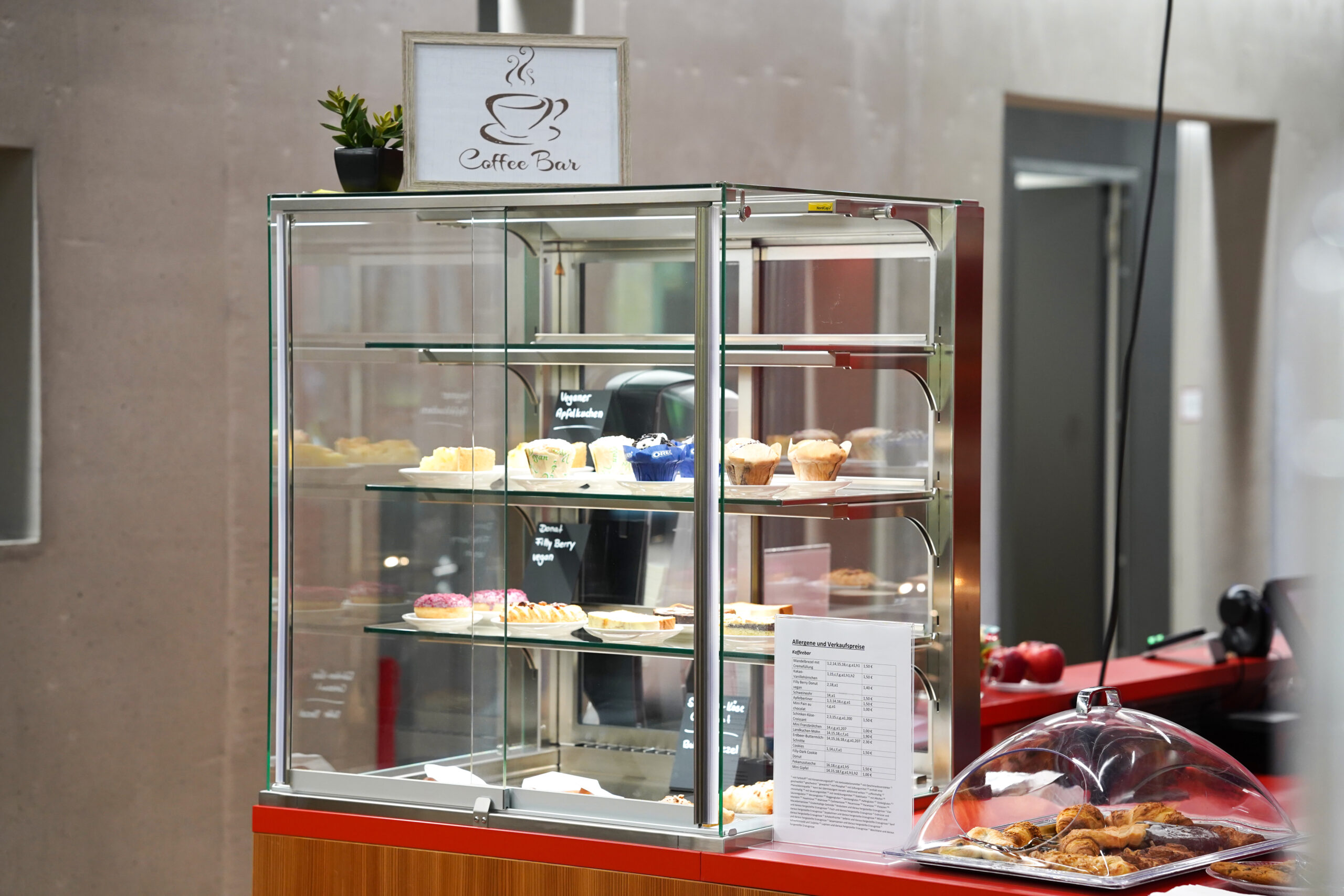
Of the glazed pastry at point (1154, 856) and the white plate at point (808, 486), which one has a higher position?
the white plate at point (808, 486)

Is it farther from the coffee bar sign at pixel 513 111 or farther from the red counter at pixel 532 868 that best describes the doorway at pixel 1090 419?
the coffee bar sign at pixel 513 111

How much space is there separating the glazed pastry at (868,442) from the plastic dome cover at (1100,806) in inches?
24.6

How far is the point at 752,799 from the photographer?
92.8 inches

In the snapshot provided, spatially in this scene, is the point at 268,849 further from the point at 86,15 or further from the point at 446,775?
the point at 86,15

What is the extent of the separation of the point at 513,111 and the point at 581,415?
0.62 meters

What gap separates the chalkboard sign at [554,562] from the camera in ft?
8.36

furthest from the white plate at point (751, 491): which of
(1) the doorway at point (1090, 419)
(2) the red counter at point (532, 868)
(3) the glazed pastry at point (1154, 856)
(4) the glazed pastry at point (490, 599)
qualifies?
(1) the doorway at point (1090, 419)

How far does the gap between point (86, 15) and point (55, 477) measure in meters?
1.34

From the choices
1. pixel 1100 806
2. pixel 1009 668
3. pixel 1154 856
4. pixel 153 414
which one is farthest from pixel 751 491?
pixel 153 414

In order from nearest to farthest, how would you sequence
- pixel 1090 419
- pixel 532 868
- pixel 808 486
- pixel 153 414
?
1. pixel 532 868
2. pixel 808 486
3. pixel 153 414
4. pixel 1090 419

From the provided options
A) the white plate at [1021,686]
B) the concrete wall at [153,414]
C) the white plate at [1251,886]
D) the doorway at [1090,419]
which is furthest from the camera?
the doorway at [1090,419]

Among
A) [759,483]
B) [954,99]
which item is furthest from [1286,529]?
[954,99]

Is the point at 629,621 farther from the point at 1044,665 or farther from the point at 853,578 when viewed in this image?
the point at 1044,665

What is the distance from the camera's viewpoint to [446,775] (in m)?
2.48
